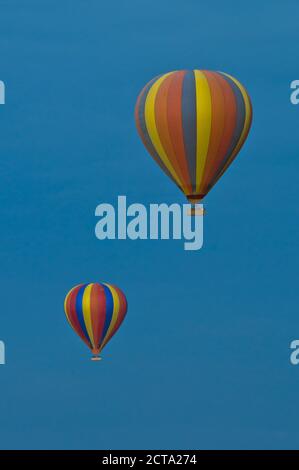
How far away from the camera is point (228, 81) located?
43.4 m

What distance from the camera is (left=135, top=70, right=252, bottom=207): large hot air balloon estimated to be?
42.7 m

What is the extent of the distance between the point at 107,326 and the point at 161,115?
558 inches

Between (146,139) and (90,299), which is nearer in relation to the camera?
(146,139)

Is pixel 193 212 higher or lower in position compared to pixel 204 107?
lower

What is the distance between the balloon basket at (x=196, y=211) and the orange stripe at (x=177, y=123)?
1.88ft

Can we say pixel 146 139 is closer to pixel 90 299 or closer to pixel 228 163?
pixel 228 163

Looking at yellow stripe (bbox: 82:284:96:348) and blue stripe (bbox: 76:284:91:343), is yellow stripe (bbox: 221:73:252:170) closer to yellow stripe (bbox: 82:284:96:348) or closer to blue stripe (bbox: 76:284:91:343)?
yellow stripe (bbox: 82:284:96:348)

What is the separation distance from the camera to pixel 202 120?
42812mm

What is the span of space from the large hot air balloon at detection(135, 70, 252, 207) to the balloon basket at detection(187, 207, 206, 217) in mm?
310

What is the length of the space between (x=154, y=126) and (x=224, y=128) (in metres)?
2.10

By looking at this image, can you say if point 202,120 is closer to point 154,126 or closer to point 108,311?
point 154,126

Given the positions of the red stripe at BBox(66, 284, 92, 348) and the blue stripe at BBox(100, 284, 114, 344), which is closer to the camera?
the blue stripe at BBox(100, 284, 114, 344)

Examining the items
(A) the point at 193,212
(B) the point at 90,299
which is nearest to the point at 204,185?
(A) the point at 193,212

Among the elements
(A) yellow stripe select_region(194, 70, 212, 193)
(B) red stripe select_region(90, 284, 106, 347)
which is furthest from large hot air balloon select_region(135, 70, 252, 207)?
(B) red stripe select_region(90, 284, 106, 347)
